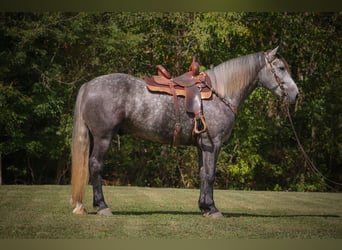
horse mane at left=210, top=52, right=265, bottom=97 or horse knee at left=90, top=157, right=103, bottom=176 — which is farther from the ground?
horse mane at left=210, top=52, right=265, bottom=97

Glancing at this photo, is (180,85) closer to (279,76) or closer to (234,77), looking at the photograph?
(234,77)

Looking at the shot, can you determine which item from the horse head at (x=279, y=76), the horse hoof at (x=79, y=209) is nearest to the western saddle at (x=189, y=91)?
the horse head at (x=279, y=76)

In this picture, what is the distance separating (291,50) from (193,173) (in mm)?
3164

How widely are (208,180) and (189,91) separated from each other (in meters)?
0.92

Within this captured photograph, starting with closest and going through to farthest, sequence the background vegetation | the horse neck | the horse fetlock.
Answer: the horse fetlock < the horse neck < the background vegetation

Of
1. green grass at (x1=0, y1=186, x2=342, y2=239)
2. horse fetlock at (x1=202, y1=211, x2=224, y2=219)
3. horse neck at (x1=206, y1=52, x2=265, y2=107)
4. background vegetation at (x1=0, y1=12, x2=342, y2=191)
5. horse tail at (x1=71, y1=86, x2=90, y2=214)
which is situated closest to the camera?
green grass at (x1=0, y1=186, x2=342, y2=239)

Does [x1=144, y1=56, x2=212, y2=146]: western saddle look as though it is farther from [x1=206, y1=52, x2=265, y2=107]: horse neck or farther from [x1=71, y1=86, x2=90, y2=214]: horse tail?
[x1=71, y1=86, x2=90, y2=214]: horse tail

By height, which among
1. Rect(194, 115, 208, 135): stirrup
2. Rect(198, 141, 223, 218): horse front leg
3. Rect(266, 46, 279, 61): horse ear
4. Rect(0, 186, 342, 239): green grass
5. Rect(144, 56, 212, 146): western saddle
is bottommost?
Rect(0, 186, 342, 239): green grass

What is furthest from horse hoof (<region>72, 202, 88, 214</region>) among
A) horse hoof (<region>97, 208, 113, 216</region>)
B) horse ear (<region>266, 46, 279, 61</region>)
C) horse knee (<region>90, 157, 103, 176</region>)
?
horse ear (<region>266, 46, 279, 61</region>)

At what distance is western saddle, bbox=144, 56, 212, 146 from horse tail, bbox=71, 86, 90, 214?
2.55 ft

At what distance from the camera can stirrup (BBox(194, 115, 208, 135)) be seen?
6279mm

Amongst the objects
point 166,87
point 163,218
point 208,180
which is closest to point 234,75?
point 166,87

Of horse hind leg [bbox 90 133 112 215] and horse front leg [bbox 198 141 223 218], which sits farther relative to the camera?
horse front leg [bbox 198 141 223 218]

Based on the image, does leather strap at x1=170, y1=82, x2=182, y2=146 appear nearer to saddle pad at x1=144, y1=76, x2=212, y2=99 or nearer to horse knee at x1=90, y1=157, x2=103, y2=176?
saddle pad at x1=144, y1=76, x2=212, y2=99
